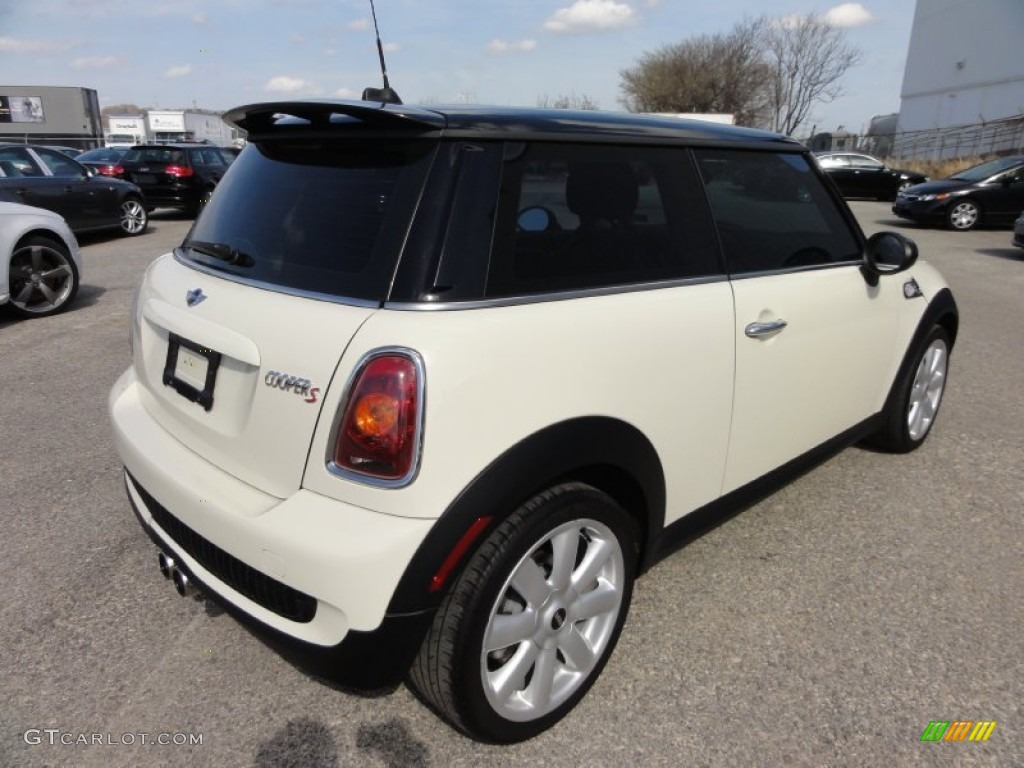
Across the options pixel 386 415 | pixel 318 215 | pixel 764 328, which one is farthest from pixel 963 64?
pixel 386 415

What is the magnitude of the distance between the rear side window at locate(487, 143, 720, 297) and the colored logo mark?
1.52 m

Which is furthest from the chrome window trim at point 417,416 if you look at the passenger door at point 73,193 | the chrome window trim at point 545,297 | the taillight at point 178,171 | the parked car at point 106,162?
the taillight at point 178,171

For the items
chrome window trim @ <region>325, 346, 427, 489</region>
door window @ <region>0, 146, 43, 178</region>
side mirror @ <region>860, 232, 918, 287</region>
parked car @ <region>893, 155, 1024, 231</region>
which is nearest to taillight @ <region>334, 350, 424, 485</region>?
chrome window trim @ <region>325, 346, 427, 489</region>

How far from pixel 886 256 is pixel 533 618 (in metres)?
2.45

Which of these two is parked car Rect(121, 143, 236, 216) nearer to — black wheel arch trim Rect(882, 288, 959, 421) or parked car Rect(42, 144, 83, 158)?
parked car Rect(42, 144, 83, 158)

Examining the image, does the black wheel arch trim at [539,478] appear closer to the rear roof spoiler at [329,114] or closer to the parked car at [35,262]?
the rear roof spoiler at [329,114]

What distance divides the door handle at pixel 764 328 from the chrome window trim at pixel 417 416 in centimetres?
126

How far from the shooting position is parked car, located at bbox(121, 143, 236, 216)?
14.9 meters

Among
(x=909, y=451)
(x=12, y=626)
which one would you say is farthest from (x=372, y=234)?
(x=909, y=451)

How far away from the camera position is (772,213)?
2777 millimetres

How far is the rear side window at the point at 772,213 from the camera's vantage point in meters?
2.48

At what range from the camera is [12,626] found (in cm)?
248

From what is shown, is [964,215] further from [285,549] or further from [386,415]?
[285,549]
